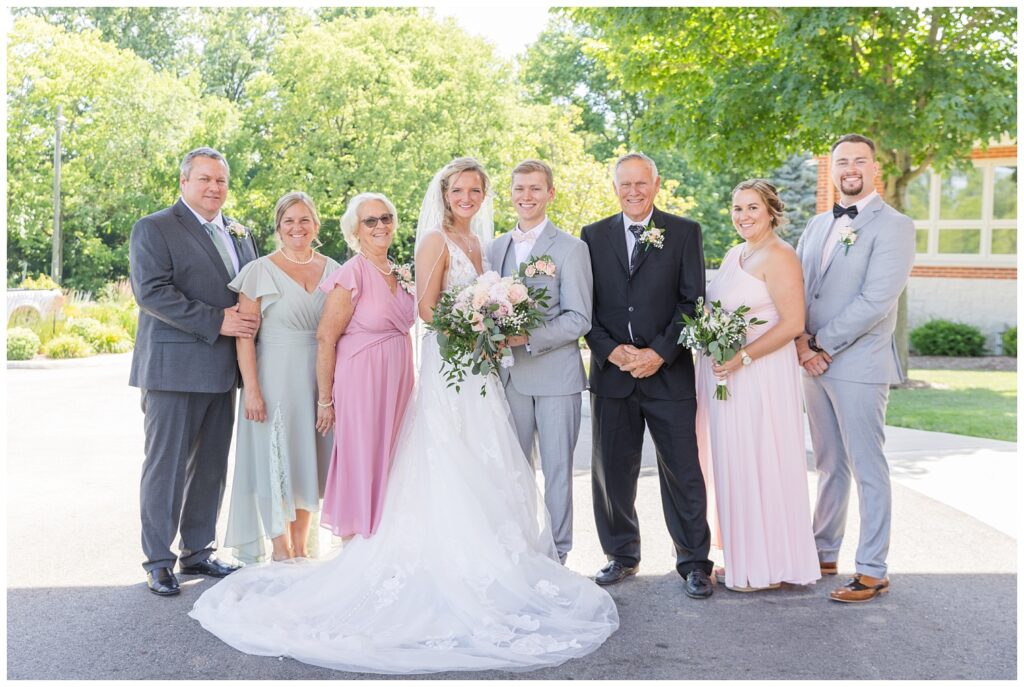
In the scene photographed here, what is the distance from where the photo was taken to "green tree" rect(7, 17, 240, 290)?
36.8 m

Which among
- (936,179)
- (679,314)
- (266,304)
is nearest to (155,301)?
(266,304)

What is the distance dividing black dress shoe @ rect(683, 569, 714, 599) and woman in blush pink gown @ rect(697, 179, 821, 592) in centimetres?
14

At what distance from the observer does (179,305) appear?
5.60 meters

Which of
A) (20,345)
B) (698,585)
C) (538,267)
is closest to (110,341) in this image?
(20,345)

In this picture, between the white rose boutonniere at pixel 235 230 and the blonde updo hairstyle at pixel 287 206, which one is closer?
the blonde updo hairstyle at pixel 287 206

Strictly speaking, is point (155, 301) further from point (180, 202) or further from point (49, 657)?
point (49, 657)

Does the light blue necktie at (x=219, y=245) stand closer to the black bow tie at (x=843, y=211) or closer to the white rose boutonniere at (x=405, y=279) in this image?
the white rose boutonniere at (x=405, y=279)

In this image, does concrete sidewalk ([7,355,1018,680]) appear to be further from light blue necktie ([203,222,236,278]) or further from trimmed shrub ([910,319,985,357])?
trimmed shrub ([910,319,985,357])

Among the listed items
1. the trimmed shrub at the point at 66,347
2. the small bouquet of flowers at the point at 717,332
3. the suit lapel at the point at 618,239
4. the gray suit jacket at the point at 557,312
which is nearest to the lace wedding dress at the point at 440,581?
the gray suit jacket at the point at 557,312

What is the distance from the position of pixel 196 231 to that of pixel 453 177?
1.64m

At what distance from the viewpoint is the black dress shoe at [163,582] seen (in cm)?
553

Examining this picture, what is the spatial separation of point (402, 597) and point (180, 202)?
274 centimetres

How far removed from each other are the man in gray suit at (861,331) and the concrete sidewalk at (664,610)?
0.41 meters

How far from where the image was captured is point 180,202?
5.84 metres
